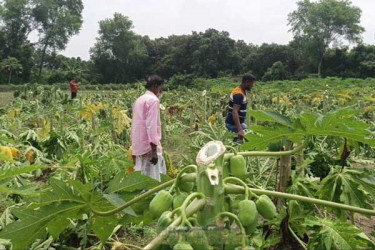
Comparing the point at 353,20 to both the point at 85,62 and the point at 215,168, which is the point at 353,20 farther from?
the point at 215,168

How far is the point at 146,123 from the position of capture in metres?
4.10

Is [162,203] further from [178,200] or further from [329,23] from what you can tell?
[329,23]

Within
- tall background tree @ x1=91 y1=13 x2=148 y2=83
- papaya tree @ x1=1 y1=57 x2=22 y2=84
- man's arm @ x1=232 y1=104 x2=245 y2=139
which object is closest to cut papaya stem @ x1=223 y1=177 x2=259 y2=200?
man's arm @ x1=232 y1=104 x2=245 y2=139

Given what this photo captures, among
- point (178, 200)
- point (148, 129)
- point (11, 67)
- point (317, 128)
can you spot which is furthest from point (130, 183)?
point (11, 67)

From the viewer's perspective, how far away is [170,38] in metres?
54.0

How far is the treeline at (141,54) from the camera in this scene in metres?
43.9

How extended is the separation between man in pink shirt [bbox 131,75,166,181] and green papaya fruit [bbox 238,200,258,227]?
319 cm

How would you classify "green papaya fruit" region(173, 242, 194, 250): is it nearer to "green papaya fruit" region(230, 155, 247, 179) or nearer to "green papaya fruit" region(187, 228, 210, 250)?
"green papaya fruit" region(187, 228, 210, 250)

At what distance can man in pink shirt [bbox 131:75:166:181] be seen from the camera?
13.3 feet

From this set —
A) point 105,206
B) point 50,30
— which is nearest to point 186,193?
point 105,206

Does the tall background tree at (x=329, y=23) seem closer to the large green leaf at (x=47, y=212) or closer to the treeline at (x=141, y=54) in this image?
the treeline at (x=141, y=54)

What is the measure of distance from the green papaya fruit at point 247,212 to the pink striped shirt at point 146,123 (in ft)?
10.5

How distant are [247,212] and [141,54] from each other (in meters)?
52.1

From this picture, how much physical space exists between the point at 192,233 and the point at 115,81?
164 feet
